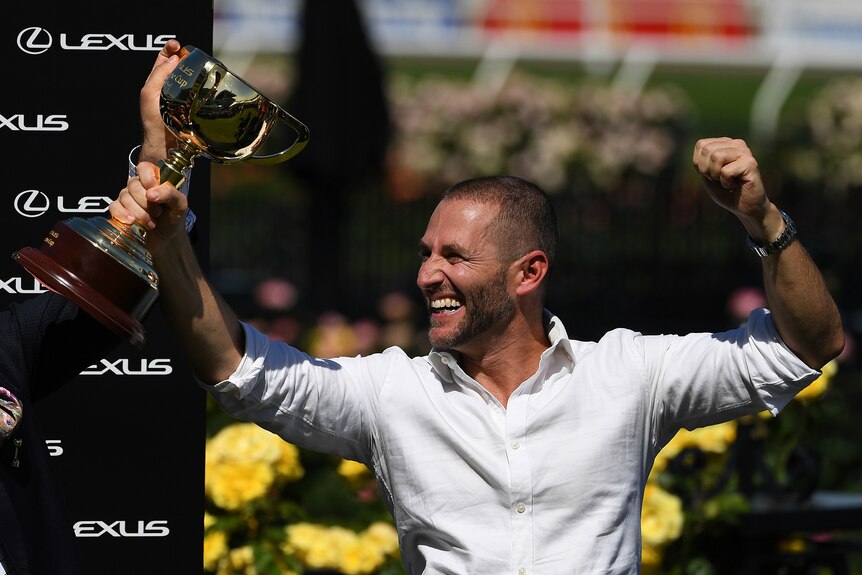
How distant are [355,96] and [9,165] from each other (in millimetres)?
8037

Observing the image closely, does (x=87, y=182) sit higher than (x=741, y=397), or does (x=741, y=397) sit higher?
(x=87, y=182)

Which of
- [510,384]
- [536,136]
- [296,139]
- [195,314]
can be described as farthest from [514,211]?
[536,136]

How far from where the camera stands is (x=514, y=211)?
2.75 m

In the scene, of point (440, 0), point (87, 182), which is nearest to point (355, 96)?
point (87, 182)

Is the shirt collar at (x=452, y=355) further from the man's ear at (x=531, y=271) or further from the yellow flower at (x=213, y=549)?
the yellow flower at (x=213, y=549)

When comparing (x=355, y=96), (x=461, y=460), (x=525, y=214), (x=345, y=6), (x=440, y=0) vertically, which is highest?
(x=440, y=0)

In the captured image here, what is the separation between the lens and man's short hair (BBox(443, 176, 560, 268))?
2727mm

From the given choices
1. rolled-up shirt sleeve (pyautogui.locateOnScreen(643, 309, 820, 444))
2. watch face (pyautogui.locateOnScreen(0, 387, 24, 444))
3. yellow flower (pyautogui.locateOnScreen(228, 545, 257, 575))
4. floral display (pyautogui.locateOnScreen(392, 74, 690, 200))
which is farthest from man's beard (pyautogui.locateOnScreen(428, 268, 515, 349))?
floral display (pyautogui.locateOnScreen(392, 74, 690, 200))

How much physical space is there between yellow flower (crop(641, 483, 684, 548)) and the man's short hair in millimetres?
1545

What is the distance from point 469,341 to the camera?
2.69 metres

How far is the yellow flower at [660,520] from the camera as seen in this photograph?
13.4 feet

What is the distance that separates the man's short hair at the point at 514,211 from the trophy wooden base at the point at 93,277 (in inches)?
28.3

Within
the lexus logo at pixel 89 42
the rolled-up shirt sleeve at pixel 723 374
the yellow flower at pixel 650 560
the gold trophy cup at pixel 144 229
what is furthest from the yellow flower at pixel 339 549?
the gold trophy cup at pixel 144 229

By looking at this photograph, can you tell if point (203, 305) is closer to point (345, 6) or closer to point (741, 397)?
point (741, 397)
